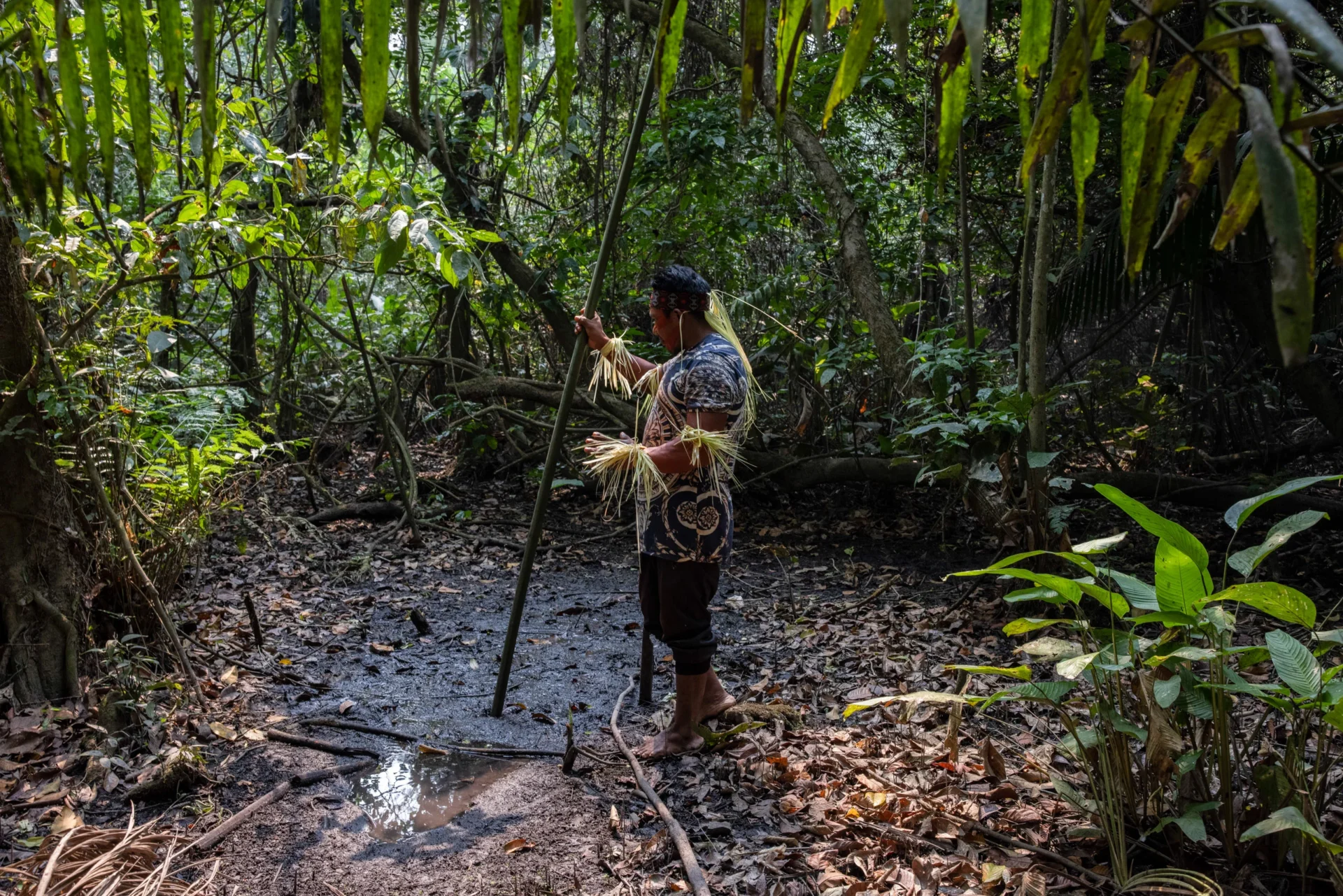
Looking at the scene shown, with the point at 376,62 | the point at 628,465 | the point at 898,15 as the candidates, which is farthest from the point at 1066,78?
the point at 628,465

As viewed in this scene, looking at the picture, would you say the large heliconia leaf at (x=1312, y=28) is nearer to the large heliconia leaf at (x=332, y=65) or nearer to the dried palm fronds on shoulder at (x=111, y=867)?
the large heliconia leaf at (x=332, y=65)

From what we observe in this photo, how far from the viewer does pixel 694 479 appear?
3285mm

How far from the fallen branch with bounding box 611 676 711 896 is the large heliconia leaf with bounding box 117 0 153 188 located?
7.17 ft

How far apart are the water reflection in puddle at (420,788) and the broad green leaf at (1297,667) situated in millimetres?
2298

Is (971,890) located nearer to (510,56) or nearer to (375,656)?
(510,56)

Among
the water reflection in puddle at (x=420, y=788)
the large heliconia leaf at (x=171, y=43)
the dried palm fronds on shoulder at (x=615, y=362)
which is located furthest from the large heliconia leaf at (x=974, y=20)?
the dried palm fronds on shoulder at (x=615, y=362)

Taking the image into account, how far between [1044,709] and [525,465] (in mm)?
5397

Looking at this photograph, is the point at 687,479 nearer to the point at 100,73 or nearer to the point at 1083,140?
the point at 1083,140

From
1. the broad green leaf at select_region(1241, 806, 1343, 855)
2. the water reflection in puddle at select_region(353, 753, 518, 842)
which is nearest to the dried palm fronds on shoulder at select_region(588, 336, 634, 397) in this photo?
the water reflection in puddle at select_region(353, 753, 518, 842)

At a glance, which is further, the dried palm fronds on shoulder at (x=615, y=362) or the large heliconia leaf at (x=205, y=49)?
the dried palm fronds on shoulder at (x=615, y=362)

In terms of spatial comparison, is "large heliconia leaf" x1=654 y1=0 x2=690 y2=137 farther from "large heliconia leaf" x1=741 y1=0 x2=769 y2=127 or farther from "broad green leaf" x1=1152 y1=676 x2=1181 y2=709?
"broad green leaf" x1=1152 y1=676 x2=1181 y2=709

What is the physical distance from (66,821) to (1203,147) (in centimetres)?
316

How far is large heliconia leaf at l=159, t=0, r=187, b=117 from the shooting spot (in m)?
0.83

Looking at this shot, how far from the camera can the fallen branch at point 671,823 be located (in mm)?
2479
